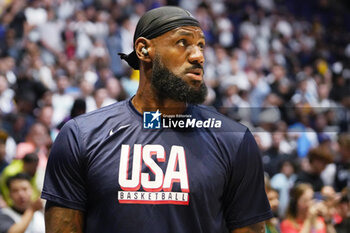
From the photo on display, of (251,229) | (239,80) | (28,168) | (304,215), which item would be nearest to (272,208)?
(304,215)

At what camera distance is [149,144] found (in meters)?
2.19

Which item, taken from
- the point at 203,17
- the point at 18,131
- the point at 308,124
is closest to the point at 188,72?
the point at 18,131

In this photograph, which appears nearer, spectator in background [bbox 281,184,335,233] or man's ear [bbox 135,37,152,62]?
man's ear [bbox 135,37,152,62]

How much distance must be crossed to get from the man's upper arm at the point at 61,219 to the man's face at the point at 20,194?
7.51 ft

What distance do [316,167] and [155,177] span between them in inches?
168

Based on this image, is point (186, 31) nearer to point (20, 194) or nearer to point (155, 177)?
point (155, 177)

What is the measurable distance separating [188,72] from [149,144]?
1.00ft

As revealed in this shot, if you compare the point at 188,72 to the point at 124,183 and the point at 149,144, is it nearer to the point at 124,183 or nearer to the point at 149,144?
the point at 149,144

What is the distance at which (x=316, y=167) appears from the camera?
6094mm

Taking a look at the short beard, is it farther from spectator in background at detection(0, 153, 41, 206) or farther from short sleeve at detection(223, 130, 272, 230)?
spectator in background at detection(0, 153, 41, 206)

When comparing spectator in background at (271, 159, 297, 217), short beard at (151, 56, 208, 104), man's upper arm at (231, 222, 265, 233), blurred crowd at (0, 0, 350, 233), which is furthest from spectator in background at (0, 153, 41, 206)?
man's upper arm at (231, 222, 265, 233)

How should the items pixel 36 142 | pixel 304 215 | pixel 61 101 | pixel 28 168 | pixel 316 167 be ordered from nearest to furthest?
pixel 304 215 < pixel 28 168 < pixel 316 167 < pixel 36 142 < pixel 61 101

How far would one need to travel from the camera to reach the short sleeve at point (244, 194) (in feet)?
7.15

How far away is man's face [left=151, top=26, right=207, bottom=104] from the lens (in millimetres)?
2221
